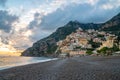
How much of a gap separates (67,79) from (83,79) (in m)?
1.81

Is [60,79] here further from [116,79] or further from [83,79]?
[116,79]

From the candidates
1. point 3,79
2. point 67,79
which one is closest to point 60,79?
point 67,79

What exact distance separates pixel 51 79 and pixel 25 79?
356 centimetres

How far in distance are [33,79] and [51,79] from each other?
2.39 metres

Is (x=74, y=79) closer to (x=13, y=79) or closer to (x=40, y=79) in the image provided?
(x=40, y=79)

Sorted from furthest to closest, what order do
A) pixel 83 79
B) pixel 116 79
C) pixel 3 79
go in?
pixel 3 79
pixel 83 79
pixel 116 79

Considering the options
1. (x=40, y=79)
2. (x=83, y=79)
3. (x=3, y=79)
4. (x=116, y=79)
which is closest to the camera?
(x=116, y=79)

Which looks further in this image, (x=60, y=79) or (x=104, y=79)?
(x=60, y=79)

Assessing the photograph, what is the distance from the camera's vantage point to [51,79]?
2809 cm

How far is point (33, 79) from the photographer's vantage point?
29234mm

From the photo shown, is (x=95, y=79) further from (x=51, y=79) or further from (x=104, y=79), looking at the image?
(x=51, y=79)

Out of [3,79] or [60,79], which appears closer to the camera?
[60,79]

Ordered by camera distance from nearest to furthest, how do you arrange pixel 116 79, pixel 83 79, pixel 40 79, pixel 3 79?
pixel 116 79 → pixel 83 79 → pixel 40 79 → pixel 3 79

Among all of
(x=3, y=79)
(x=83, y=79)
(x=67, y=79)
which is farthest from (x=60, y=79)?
(x=3, y=79)
